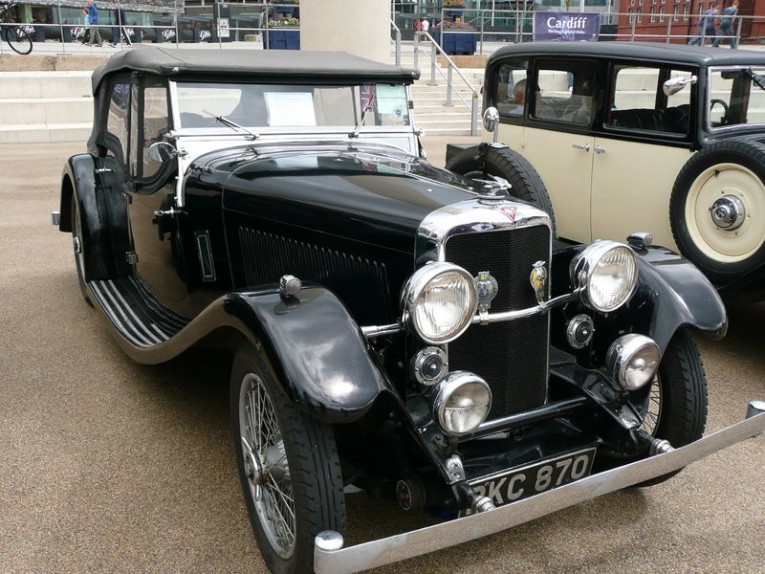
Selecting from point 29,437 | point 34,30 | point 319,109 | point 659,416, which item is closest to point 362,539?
point 659,416

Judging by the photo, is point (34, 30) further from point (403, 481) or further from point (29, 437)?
point (403, 481)

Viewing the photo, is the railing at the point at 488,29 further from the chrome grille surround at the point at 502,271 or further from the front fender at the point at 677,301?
the chrome grille surround at the point at 502,271

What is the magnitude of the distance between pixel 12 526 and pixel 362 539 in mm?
1210

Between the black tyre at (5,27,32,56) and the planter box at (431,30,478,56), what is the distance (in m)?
10.1

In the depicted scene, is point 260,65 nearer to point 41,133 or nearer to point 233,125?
point 233,125

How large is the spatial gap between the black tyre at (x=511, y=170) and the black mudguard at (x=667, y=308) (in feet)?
5.60

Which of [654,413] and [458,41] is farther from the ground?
[458,41]

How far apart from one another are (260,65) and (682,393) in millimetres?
2340

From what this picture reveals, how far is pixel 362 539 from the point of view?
2.56m

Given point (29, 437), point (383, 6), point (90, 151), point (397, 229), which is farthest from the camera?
point (383, 6)

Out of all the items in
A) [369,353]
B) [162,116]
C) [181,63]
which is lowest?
[369,353]

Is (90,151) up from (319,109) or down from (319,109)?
down

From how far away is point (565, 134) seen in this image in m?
5.41

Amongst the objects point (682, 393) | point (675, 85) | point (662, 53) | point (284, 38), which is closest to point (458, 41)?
point (284, 38)
